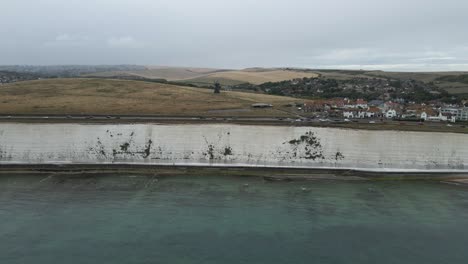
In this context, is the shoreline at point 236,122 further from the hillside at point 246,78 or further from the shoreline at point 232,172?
the hillside at point 246,78

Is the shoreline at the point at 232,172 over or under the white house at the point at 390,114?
under

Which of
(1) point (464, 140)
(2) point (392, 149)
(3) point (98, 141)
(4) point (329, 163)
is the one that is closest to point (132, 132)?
(3) point (98, 141)

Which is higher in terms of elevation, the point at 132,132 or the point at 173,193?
the point at 132,132

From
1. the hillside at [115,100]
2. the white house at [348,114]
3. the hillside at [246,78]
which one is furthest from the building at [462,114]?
the hillside at [246,78]

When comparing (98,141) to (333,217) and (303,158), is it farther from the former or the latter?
(333,217)

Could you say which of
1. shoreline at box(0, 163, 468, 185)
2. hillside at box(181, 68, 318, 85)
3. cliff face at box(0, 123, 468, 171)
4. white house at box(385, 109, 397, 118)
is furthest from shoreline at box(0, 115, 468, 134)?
hillside at box(181, 68, 318, 85)

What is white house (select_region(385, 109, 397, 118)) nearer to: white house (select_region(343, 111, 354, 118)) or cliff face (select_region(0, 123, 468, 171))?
white house (select_region(343, 111, 354, 118))
